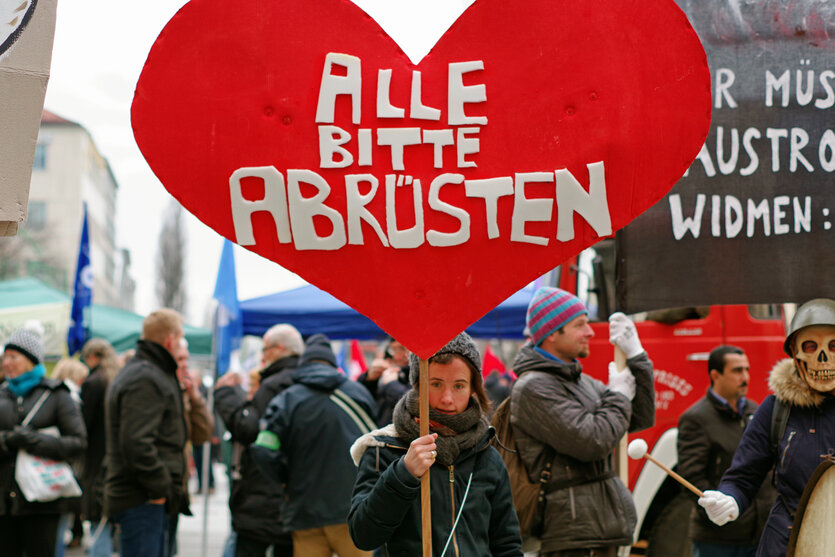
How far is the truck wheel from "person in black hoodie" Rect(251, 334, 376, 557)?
2.25 meters

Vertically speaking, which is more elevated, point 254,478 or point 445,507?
point 445,507

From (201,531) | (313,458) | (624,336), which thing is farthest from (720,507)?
(201,531)

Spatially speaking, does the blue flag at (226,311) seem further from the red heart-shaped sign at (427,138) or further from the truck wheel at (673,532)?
the red heart-shaped sign at (427,138)

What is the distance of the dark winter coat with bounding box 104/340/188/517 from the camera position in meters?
6.14

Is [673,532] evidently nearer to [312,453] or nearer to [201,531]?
[312,453]

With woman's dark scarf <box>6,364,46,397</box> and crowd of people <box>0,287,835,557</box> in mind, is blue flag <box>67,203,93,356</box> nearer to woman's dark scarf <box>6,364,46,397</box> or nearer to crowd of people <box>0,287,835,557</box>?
crowd of people <box>0,287,835,557</box>

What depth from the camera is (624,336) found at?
4.68 m

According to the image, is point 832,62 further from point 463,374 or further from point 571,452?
point 463,374

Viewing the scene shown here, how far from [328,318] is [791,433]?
7098mm

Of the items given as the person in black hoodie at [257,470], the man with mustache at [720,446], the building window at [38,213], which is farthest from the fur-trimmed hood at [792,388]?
the building window at [38,213]

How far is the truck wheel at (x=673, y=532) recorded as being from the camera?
7.19 metres

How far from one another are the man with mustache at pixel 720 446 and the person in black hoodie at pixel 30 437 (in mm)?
3862

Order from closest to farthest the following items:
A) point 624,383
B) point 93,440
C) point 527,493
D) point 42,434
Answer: point 527,493 < point 624,383 < point 42,434 < point 93,440

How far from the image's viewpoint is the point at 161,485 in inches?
243
